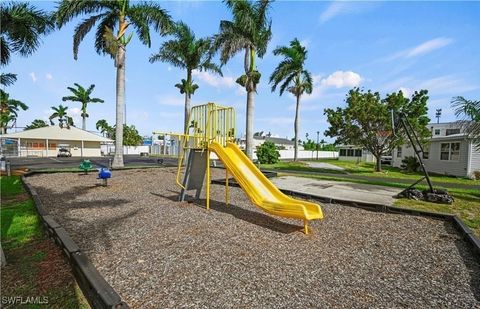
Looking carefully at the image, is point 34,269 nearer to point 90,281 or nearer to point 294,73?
point 90,281

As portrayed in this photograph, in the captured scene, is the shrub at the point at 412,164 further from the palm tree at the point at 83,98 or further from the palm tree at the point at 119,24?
the palm tree at the point at 83,98

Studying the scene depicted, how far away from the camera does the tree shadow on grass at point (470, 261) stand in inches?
128

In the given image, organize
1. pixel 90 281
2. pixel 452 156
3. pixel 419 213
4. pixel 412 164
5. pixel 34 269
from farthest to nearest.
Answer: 1. pixel 412 164
2. pixel 452 156
3. pixel 419 213
4. pixel 34 269
5. pixel 90 281

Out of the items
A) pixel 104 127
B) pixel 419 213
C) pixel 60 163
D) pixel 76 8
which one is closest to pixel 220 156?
pixel 419 213

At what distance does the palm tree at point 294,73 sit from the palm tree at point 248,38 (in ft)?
32.7

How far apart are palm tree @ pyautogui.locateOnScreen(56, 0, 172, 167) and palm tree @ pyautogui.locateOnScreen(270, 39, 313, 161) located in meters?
13.2

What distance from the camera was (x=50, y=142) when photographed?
1555 inches

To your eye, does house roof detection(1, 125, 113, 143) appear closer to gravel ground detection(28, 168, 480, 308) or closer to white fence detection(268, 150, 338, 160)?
white fence detection(268, 150, 338, 160)

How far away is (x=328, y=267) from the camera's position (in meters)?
3.72

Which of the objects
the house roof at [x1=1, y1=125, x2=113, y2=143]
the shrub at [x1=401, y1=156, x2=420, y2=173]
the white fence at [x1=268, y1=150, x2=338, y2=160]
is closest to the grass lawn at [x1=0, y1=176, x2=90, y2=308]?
the shrub at [x1=401, y1=156, x2=420, y2=173]

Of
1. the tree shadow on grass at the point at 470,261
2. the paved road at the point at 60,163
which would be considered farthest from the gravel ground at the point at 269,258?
the paved road at the point at 60,163

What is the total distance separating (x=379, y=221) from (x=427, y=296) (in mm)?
3266

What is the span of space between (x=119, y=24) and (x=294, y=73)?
1757 centimetres

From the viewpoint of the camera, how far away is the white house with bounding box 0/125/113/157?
121ft
